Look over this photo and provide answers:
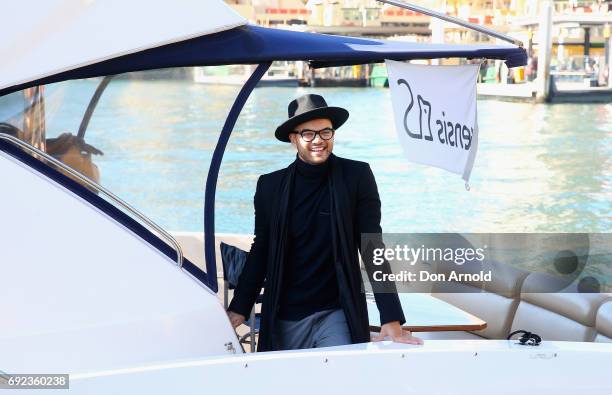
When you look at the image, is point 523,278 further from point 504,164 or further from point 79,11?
point 504,164

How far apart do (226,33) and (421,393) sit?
1.29 m

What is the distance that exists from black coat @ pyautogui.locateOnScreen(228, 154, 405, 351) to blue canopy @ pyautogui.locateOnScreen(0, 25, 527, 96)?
37 cm

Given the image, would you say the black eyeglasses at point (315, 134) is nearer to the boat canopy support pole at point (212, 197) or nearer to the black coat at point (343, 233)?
the black coat at point (343, 233)

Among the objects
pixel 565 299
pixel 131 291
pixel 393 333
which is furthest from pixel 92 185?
pixel 565 299

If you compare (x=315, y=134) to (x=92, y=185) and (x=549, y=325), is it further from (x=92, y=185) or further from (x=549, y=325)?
(x=549, y=325)

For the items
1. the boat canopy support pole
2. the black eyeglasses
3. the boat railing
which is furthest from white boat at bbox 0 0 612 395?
the black eyeglasses

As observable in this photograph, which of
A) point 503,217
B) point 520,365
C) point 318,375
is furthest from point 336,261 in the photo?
point 503,217

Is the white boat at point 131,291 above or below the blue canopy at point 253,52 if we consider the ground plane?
below

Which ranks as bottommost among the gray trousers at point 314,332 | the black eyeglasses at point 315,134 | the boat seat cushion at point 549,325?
the boat seat cushion at point 549,325

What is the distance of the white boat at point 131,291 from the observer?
10.5ft

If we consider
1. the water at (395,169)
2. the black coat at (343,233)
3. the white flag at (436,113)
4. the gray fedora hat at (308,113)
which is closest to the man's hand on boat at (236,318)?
the black coat at (343,233)

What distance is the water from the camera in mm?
22609

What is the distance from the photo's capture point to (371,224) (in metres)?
3.51

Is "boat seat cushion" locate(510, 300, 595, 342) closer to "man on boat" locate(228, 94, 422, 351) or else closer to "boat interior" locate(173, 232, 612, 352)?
"boat interior" locate(173, 232, 612, 352)
